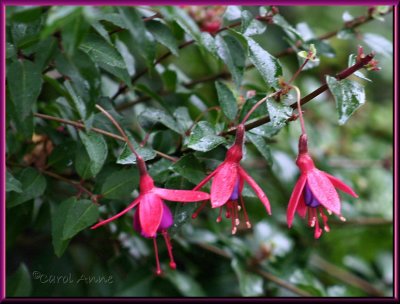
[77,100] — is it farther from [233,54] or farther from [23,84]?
[233,54]

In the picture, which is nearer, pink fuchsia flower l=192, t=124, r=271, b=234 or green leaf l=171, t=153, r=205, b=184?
pink fuchsia flower l=192, t=124, r=271, b=234

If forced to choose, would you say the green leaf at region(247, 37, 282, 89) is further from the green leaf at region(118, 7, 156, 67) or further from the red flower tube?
the green leaf at region(118, 7, 156, 67)

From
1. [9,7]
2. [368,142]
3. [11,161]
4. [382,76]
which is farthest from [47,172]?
[382,76]

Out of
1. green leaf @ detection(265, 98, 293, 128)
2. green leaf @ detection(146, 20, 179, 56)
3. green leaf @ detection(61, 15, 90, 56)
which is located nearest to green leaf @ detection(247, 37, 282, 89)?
green leaf @ detection(265, 98, 293, 128)

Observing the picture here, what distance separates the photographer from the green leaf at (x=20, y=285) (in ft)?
3.50

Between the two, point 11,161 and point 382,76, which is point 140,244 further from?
point 382,76

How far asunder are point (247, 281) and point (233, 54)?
462 millimetres

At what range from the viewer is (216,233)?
48.6 inches

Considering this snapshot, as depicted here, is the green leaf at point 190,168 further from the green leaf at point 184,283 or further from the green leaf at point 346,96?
the green leaf at point 184,283

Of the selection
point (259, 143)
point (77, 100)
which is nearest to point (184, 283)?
point (259, 143)

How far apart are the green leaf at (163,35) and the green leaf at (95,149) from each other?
19cm

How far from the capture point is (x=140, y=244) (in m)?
1.22

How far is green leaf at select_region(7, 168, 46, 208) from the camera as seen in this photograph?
2.98 ft

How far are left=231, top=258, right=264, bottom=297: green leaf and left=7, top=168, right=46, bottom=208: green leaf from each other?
441 mm
